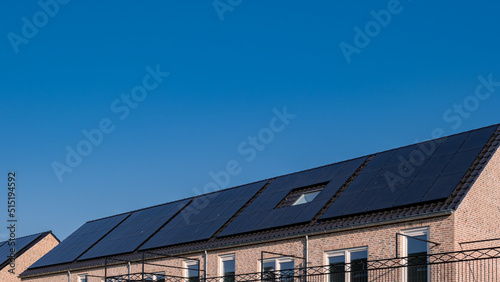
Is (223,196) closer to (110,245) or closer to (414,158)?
(110,245)

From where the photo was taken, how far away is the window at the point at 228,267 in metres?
27.4

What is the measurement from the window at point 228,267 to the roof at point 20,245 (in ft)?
64.5

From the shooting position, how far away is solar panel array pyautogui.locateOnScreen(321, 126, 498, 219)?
22097 millimetres

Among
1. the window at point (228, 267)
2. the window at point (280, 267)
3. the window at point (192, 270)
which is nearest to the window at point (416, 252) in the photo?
the window at point (280, 267)

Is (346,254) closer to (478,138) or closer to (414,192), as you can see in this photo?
(414,192)

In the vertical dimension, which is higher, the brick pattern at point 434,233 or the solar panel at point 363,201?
the solar panel at point 363,201

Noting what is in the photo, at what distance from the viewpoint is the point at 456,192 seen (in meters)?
21.2

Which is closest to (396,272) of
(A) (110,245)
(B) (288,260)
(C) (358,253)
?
(C) (358,253)

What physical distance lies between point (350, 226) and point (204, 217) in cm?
959

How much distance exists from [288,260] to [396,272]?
16.1ft

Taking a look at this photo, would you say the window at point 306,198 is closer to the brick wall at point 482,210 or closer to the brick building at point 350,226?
the brick building at point 350,226

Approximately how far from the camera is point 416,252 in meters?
21.4

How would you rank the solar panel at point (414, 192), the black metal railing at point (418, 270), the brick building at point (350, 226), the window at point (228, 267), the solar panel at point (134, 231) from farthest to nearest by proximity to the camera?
the solar panel at point (134, 231) < the window at point (228, 267) < the solar panel at point (414, 192) < the brick building at point (350, 226) < the black metal railing at point (418, 270)

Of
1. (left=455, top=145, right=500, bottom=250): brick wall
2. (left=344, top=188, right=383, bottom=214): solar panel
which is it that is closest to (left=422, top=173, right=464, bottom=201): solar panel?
(left=455, top=145, right=500, bottom=250): brick wall
